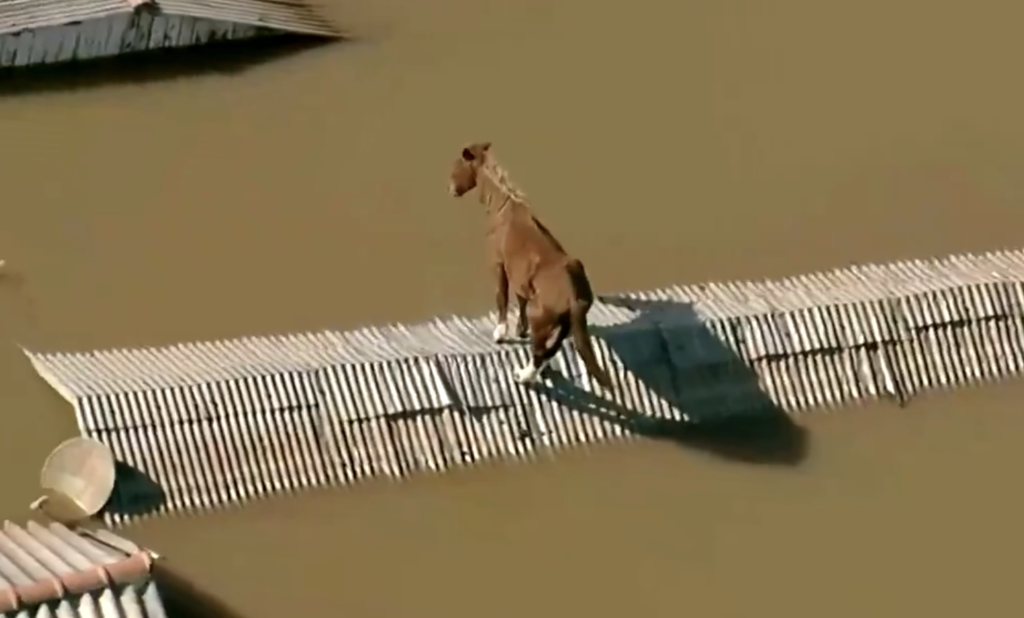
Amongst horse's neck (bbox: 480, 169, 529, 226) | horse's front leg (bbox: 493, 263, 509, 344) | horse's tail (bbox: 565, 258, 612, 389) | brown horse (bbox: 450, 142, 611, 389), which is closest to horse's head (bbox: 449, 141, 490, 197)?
brown horse (bbox: 450, 142, 611, 389)

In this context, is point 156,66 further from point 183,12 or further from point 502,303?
point 502,303

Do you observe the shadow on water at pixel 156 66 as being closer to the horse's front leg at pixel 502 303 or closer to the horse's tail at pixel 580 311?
the horse's front leg at pixel 502 303

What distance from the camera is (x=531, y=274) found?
8852 mm

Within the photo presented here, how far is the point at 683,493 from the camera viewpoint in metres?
8.99

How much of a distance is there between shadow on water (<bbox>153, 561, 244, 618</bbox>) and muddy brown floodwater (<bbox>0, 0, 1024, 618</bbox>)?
0.27 feet

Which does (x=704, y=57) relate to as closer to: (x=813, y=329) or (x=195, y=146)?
(x=813, y=329)

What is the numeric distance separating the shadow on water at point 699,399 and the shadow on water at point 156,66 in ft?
13.2

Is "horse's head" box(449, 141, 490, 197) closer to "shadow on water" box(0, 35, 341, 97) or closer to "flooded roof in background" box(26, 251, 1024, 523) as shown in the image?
"flooded roof in background" box(26, 251, 1024, 523)

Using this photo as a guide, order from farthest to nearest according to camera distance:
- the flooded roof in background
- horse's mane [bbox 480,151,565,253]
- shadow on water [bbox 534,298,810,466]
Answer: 1. shadow on water [bbox 534,298,810,466]
2. horse's mane [bbox 480,151,565,253]
3. the flooded roof in background

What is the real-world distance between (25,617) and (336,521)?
6.51 ft

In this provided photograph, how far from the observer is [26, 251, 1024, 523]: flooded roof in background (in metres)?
8.50

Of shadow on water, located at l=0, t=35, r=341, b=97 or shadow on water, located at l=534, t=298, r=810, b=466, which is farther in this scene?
shadow on water, located at l=0, t=35, r=341, b=97

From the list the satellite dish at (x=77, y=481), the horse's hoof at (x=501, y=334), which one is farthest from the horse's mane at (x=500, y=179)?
the satellite dish at (x=77, y=481)

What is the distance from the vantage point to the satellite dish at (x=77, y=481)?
809 centimetres
